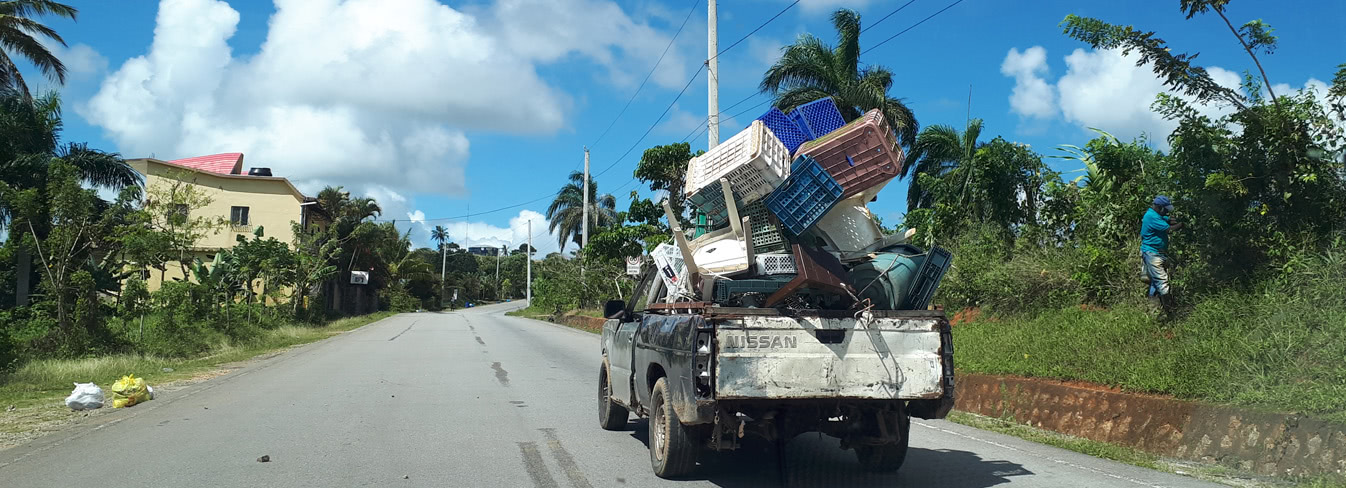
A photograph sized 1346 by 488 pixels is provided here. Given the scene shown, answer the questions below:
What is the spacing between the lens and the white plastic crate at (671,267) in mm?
7434

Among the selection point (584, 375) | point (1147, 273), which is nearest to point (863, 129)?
point (1147, 273)

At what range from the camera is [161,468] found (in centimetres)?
700

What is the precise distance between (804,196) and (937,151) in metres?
21.5

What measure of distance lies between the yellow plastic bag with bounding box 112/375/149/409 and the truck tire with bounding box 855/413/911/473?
30.6ft

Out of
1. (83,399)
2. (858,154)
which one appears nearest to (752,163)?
(858,154)

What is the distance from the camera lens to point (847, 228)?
295 inches

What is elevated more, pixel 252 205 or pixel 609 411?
pixel 252 205

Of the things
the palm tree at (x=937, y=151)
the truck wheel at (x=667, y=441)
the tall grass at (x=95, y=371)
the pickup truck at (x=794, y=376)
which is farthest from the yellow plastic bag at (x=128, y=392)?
the palm tree at (x=937, y=151)

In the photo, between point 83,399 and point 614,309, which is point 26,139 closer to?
point 83,399

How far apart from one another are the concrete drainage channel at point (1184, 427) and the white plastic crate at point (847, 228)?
9.90ft

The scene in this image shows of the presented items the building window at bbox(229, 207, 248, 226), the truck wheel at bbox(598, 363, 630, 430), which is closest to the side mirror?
the truck wheel at bbox(598, 363, 630, 430)

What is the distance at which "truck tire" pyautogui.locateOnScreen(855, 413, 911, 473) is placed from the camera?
660 cm

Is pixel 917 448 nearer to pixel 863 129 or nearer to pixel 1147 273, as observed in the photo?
pixel 863 129

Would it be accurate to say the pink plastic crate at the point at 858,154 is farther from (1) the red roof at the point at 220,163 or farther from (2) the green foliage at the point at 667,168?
(1) the red roof at the point at 220,163
